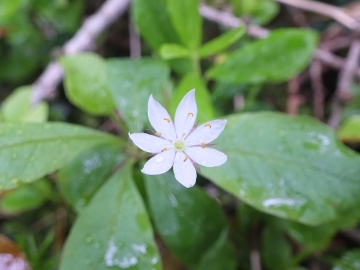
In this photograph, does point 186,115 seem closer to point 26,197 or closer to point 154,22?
point 154,22

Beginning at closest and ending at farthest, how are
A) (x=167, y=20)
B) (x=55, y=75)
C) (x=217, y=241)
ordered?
(x=217, y=241) < (x=167, y=20) < (x=55, y=75)

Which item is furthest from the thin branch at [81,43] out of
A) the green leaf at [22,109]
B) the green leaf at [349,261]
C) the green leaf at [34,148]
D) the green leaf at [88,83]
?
the green leaf at [349,261]

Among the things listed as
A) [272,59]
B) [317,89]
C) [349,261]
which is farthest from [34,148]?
[317,89]

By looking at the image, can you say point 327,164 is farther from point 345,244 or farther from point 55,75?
point 55,75

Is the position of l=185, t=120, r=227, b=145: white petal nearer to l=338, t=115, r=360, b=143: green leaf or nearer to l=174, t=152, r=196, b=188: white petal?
l=174, t=152, r=196, b=188: white petal

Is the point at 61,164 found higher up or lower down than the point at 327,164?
higher up

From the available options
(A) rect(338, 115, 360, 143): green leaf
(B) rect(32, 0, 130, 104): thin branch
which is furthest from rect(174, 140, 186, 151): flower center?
(B) rect(32, 0, 130, 104): thin branch

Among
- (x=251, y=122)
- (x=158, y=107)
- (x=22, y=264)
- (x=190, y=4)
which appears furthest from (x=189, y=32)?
(x=22, y=264)
